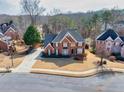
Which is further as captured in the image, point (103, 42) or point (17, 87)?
point (103, 42)

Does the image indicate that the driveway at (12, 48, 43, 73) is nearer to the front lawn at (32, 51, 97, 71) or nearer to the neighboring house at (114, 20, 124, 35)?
the front lawn at (32, 51, 97, 71)

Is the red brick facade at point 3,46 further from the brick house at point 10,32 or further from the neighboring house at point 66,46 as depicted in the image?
the brick house at point 10,32

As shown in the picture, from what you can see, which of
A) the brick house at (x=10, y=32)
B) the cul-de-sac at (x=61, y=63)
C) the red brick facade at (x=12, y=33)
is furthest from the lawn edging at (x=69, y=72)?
the brick house at (x=10, y=32)

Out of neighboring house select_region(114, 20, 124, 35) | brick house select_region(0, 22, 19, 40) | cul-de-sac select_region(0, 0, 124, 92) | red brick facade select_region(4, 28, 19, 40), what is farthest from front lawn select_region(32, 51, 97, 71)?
neighboring house select_region(114, 20, 124, 35)

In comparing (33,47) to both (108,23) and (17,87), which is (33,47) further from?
(108,23)

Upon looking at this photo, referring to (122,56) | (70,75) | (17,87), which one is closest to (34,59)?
(70,75)
